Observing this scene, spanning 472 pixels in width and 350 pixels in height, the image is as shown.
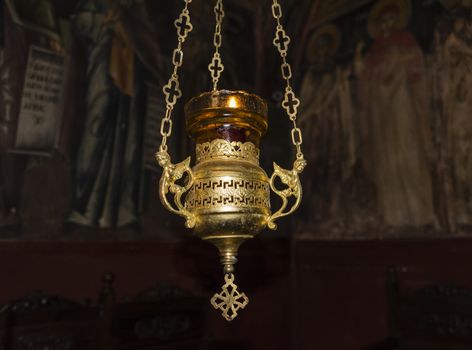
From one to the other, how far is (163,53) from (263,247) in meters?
2.34

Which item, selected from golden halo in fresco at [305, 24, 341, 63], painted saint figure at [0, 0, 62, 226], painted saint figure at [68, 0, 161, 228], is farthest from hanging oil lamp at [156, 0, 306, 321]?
golden halo in fresco at [305, 24, 341, 63]

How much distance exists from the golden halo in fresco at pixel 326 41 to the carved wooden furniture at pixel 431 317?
258cm

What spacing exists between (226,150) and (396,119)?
327 cm

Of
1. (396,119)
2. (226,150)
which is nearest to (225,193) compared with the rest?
(226,150)

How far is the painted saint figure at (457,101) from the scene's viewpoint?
3836 mm

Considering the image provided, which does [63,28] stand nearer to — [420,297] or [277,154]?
[277,154]

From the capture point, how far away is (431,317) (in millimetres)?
3822

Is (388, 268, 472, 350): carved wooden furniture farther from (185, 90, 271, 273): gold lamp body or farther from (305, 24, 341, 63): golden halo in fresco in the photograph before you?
(185, 90, 271, 273): gold lamp body

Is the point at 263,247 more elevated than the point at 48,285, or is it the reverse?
the point at 263,247

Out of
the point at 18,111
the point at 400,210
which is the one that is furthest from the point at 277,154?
the point at 18,111

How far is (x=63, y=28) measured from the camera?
361 centimetres

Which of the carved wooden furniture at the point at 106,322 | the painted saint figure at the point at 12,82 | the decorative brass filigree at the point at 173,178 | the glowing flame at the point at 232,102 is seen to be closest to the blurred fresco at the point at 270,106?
the painted saint figure at the point at 12,82

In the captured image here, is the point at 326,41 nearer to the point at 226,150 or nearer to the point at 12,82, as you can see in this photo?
the point at 12,82

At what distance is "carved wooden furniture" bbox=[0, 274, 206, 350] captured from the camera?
3.11 meters
